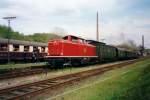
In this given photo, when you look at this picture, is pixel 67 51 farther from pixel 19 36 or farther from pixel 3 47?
pixel 19 36

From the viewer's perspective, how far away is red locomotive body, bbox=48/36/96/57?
80.0 ft

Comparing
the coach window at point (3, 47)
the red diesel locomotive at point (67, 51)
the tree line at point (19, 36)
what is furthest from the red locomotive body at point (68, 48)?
the tree line at point (19, 36)

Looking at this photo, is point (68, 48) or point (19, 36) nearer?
point (68, 48)

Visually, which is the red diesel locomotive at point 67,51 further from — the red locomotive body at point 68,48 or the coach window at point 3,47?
the coach window at point 3,47

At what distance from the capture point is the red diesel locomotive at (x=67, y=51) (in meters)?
24.1

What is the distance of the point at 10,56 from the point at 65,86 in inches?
759

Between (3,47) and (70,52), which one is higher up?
(3,47)

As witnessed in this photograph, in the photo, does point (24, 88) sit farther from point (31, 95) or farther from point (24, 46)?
point (24, 46)

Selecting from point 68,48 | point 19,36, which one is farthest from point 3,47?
point 19,36

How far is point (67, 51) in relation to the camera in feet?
81.5

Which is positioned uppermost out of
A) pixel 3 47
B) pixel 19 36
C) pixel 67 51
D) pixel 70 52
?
pixel 19 36

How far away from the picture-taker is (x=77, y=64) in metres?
27.2

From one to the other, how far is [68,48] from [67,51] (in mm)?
404

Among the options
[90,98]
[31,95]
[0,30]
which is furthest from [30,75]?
[0,30]
